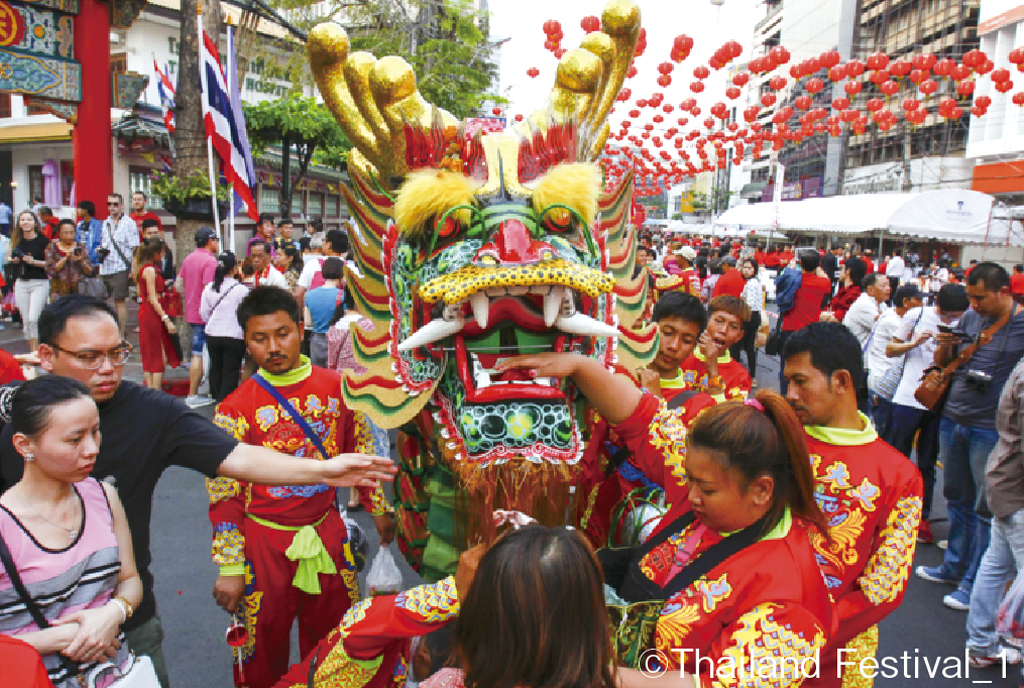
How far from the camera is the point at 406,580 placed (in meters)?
4.35

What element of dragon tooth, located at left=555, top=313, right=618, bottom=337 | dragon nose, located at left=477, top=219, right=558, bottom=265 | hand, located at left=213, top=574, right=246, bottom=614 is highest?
dragon nose, located at left=477, top=219, right=558, bottom=265

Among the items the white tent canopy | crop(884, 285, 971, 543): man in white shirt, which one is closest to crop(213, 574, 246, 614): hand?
crop(884, 285, 971, 543): man in white shirt

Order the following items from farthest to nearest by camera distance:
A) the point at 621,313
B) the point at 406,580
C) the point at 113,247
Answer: the point at 113,247 < the point at 406,580 < the point at 621,313

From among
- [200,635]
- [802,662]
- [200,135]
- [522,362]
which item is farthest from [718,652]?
[200,135]

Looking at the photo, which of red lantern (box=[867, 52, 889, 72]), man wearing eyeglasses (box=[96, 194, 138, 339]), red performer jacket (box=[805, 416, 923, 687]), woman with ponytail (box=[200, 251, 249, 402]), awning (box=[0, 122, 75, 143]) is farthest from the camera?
awning (box=[0, 122, 75, 143])

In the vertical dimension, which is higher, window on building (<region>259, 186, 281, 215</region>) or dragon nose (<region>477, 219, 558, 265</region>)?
window on building (<region>259, 186, 281, 215</region>)

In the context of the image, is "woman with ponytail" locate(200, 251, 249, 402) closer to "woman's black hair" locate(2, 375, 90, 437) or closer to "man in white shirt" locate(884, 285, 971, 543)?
"woman's black hair" locate(2, 375, 90, 437)

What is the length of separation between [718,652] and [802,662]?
0.15m

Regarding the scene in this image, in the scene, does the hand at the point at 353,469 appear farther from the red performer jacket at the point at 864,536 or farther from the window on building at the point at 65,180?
the window on building at the point at 65,180

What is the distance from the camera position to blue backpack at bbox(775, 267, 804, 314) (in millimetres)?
8291

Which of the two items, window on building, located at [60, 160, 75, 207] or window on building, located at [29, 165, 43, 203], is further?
window on building, located at [29, 165, 43, 203]

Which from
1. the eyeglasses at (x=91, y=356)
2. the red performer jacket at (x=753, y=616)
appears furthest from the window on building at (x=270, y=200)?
the red performer jacket at (x=753, y=616)

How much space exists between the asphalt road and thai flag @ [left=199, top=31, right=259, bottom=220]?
10.1ft

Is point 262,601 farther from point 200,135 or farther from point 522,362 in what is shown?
point 200,135
